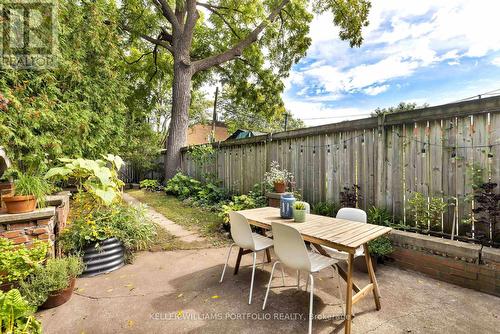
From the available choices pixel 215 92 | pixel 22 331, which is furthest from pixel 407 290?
pixel 215 92

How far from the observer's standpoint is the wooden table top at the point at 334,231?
6.28ft

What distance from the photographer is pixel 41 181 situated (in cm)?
282

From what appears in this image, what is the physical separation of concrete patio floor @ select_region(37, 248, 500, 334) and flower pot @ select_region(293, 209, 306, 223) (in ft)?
2.54

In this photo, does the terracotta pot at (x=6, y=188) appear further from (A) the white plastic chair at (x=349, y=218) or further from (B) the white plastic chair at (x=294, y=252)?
(A) the white plastic chair at (x=349, y=218)

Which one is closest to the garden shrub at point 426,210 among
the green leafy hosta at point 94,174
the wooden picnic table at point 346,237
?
the wooden picnic table at point 346,237

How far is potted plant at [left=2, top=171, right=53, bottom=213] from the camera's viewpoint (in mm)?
2455

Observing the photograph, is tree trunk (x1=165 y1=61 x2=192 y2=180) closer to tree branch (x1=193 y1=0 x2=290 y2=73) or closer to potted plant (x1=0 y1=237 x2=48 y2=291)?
tree branch (x1=193 y1=0 x2=290 y2=73)

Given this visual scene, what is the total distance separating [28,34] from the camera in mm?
4227

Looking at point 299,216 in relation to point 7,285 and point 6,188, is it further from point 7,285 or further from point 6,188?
point 6,188

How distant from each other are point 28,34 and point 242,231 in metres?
5.28

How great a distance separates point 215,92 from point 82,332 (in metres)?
19.2

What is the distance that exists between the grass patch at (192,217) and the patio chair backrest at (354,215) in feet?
6.88

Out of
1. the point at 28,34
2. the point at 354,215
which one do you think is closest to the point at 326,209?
the point at 354,215

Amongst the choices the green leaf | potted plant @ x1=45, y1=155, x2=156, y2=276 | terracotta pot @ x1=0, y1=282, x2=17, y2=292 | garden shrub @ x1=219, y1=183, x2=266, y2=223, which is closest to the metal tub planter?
potted plant @ x1=45, y1=155, x2=156, y2=276
